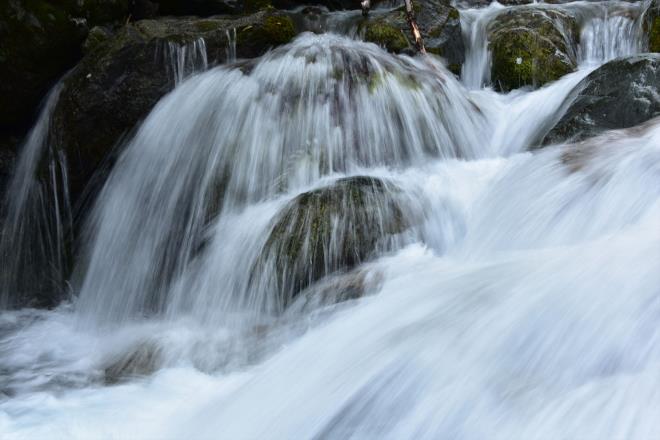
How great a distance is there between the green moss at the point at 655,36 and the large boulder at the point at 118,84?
3.60 metres

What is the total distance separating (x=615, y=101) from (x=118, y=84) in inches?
158

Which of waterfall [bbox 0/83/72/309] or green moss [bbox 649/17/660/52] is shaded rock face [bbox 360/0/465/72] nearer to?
green moss [bbox 649/17/660/52]

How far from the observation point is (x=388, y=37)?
6684 millimetres

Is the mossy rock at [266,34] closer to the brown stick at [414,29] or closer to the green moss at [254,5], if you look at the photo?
the brown stick at [414,29]

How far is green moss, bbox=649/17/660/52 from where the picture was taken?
6379mm

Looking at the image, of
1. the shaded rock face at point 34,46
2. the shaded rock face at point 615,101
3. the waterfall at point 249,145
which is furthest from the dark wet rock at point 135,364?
the shaded rock face at point 34,46

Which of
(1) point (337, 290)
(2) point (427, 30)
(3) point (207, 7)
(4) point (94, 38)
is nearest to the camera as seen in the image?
(1) point (337, 290)

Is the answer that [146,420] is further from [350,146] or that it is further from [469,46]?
[469,46]

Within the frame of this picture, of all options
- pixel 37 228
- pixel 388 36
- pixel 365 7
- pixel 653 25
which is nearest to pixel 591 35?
pixel 653 25

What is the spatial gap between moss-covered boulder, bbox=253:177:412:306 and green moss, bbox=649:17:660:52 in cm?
370

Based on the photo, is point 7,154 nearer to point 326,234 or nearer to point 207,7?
point 207,7

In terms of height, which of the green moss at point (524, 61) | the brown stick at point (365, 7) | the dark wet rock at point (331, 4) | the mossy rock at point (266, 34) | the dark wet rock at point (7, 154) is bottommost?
the dark wet rock at point (7, 154)

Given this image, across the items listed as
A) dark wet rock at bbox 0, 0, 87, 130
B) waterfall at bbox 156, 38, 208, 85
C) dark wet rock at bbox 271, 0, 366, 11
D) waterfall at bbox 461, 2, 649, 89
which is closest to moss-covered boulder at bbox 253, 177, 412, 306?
waterfall at bbox 156, 38, 208, 85

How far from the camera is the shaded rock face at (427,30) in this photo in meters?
6.68
